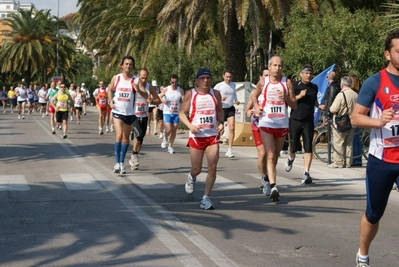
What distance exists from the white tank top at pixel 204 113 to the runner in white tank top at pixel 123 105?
133 inches

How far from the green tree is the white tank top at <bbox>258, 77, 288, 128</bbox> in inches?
415

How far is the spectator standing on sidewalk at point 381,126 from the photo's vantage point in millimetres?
5688

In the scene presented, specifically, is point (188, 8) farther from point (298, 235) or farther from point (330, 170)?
point (298, 235)

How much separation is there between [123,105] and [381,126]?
26.6 feet

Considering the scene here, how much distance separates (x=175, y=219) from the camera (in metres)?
8.77

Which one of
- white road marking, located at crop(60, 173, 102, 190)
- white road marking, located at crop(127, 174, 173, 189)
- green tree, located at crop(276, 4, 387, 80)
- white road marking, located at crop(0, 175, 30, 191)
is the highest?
green tree, located at crop(276, 4, 387, 80)

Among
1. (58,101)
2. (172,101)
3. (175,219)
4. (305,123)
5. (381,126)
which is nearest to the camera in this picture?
(381,126)

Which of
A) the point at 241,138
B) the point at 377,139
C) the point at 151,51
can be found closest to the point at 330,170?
the point at 241,138

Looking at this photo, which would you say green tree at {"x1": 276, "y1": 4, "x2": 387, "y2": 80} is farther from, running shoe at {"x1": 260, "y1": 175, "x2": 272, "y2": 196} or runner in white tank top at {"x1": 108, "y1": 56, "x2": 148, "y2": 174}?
running shoe at {"x1": 260, "y1": 175, "x2": 272, "y2": 196}

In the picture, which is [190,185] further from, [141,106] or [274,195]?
[141,106]

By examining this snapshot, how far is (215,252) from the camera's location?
6980 mm

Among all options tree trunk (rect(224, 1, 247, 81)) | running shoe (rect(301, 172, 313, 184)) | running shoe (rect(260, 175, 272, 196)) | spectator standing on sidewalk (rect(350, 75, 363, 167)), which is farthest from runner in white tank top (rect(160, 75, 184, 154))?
running shoe (rect(260, 175, 272, 196))

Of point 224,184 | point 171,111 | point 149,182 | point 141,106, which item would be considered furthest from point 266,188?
point 171,111

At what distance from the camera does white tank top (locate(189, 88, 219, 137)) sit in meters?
9.90
